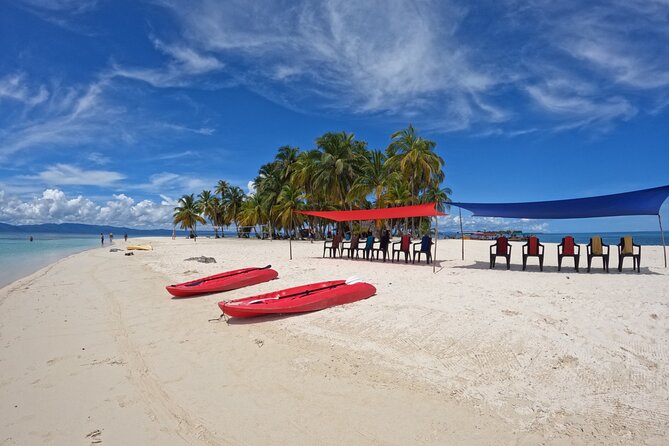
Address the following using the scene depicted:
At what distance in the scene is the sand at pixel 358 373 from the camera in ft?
8.39

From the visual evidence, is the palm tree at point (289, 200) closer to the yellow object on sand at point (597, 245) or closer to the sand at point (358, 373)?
the yellow object on sand at point (597, 245)

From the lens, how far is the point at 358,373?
3.41 meters

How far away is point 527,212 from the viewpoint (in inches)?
428

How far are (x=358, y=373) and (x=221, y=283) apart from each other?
4.65m

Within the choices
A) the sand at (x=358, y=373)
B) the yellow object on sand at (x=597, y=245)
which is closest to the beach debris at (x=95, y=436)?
the sand at (x=358, y=373)

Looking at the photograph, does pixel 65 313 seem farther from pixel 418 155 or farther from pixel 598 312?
pixel 418 155

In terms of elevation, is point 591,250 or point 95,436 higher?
point 591,250

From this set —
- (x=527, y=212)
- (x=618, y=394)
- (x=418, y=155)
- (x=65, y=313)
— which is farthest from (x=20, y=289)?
(x=418, y=155)

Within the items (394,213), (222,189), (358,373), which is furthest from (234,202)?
(358,373)

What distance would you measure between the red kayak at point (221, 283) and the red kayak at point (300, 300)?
1959 millimetres

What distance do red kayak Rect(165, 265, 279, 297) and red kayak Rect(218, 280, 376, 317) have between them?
6.43 ft

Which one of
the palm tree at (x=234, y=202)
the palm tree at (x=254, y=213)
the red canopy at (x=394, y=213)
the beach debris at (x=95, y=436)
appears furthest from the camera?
the palm tree at (x=234, y=202)

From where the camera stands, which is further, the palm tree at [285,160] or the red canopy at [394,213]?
the palm tree at [285,160]

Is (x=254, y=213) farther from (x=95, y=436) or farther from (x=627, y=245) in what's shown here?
(x=95, y=436)
